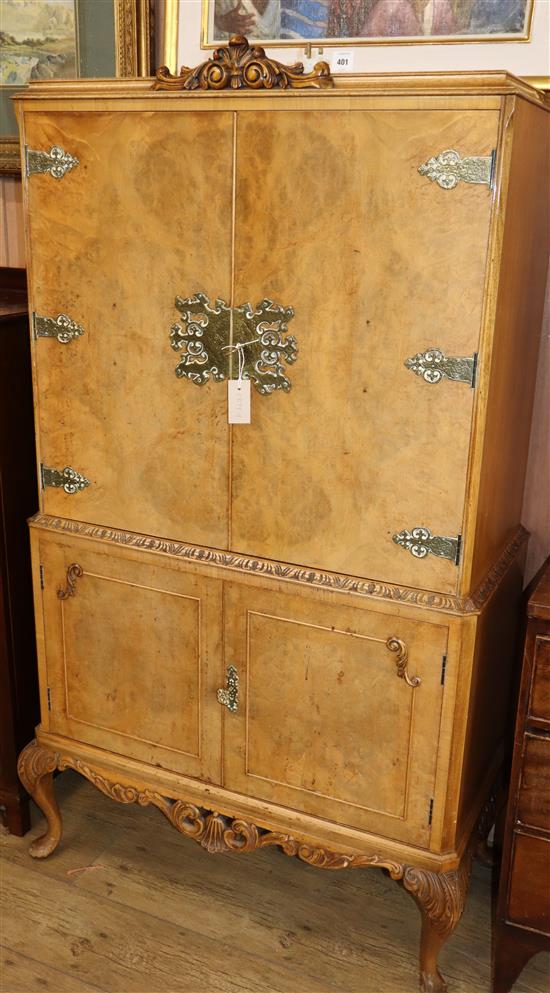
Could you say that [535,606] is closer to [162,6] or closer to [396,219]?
[396,219]

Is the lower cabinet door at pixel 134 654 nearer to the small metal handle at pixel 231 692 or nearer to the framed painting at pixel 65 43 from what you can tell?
the small metal handle at pixel 231 692

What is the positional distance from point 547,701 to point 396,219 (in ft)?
3.27

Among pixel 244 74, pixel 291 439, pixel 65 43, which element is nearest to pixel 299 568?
pixel 291 439

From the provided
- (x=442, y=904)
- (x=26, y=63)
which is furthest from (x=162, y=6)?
(x=442, y=904)

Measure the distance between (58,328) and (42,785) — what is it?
1210 millimetres

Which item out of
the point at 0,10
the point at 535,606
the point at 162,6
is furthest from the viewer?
the point at 0,10

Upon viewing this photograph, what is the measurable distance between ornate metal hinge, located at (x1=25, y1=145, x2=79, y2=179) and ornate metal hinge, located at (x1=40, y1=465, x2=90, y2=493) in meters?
0.66

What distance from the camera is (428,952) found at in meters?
2.04

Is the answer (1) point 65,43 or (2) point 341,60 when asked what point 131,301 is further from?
(1) point 65,43

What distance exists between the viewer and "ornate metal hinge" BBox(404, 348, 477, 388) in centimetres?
167

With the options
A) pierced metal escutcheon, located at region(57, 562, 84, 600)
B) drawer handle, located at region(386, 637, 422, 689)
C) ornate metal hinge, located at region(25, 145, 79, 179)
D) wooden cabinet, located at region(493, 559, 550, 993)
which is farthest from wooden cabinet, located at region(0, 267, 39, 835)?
wooden cabinet, located at region(493, 559, 550, 993)

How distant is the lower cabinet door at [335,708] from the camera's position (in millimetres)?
1877

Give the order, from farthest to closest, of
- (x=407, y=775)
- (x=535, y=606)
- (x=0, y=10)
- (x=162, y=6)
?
(x=0, y=10) → (x=162, y=6) → (x=407, y=775) → (x=535, y=606)

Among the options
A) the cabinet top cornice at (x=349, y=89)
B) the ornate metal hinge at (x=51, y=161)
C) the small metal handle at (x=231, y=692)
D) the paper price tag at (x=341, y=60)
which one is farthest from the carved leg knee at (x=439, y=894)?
the paper price tag at (x=341, y=60)
